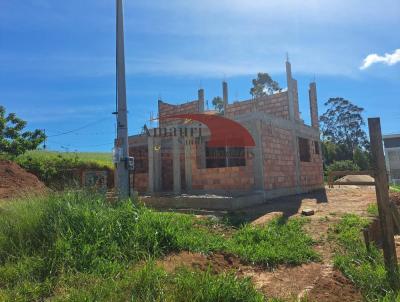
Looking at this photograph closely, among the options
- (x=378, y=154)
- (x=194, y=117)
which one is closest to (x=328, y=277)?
(x=378, y=154)

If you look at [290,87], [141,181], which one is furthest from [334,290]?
[141,181]

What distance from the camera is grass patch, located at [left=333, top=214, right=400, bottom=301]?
14.0ft

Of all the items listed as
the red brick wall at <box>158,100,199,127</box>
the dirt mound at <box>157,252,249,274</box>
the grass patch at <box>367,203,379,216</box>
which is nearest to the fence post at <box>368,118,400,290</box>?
the dirt mound at <box>157,252,249,274</box>

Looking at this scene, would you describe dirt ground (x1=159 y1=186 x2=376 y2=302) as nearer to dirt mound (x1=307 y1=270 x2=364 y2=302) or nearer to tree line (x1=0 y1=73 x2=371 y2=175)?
dirt mound (x1=307 y1=270 x2=364 y2=302)

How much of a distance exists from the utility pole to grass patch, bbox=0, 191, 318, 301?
1.18 m

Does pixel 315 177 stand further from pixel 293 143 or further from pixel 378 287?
pixel 378 287

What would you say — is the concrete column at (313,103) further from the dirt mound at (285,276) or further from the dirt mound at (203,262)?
the dirt mound at (203,262)

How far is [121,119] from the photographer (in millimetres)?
7113

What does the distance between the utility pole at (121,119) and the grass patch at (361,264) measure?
13.1ft

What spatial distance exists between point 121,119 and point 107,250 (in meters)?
3.23

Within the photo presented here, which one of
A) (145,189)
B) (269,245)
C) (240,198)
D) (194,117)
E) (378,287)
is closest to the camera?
(378,287)

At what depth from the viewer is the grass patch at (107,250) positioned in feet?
11.8

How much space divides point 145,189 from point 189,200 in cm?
579

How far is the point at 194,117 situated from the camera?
1316cm
